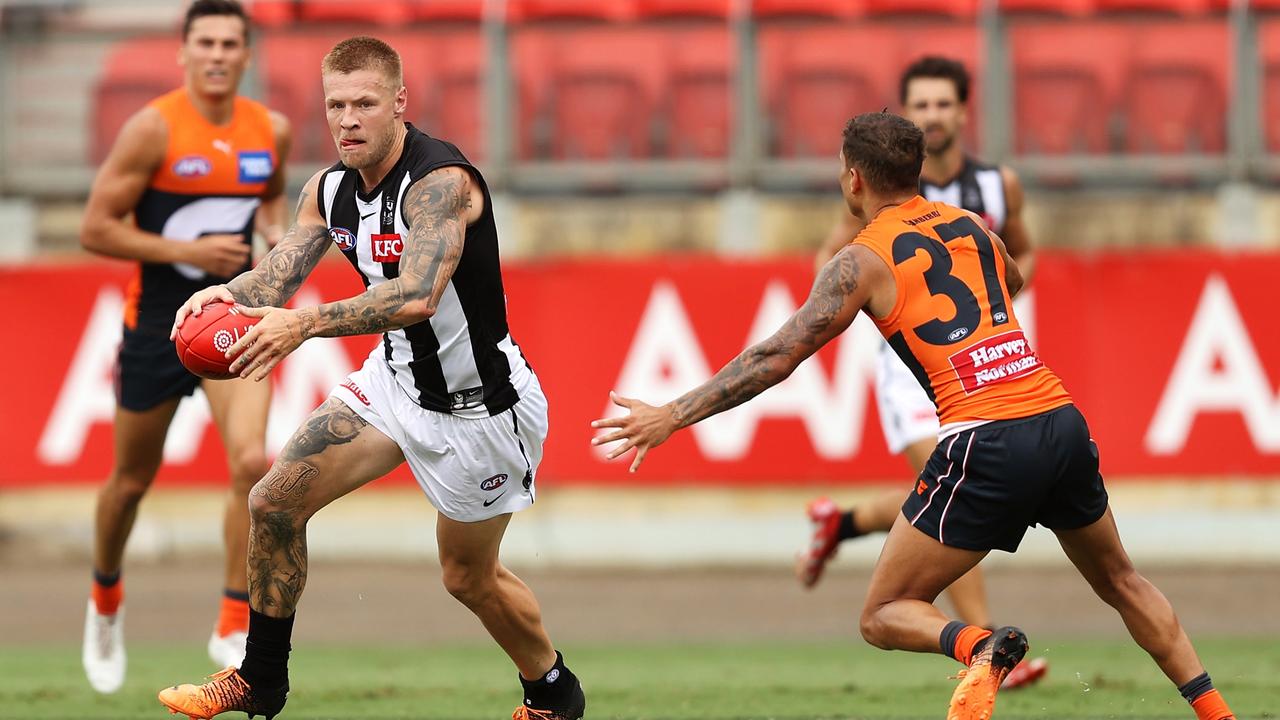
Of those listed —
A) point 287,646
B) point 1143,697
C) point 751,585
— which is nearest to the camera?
point 287,646

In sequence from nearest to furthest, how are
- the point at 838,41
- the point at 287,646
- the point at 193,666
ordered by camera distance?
the point at 287,646
the point at 193,666
the point at 838,41

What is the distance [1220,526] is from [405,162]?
27.2 ft

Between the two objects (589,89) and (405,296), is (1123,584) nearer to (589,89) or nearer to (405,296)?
(405,296)

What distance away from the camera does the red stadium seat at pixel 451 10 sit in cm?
1508

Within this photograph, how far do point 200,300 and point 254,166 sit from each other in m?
2.69

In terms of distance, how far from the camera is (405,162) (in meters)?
6.09

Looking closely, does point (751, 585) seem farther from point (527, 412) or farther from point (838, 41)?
point (527, 412)

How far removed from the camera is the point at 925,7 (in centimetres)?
1470

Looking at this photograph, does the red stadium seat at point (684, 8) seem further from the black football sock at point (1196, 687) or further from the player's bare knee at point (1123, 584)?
the black football sock at point (1196, 687)

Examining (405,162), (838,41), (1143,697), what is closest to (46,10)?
(838,41)

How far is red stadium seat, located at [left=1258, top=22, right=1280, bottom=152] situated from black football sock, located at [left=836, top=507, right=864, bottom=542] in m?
6.95

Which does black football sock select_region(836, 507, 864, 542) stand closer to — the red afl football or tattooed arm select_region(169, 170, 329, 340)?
tattooed arm select_region(169, 170, 329, 340)

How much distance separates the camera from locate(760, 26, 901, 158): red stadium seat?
14750 mm

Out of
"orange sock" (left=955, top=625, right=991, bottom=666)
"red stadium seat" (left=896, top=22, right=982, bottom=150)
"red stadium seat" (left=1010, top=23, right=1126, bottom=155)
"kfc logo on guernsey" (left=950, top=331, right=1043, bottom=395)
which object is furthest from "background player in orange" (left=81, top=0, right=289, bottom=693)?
"red stadium seat" (left=1010, top=23, right=1126, bottom=155)
